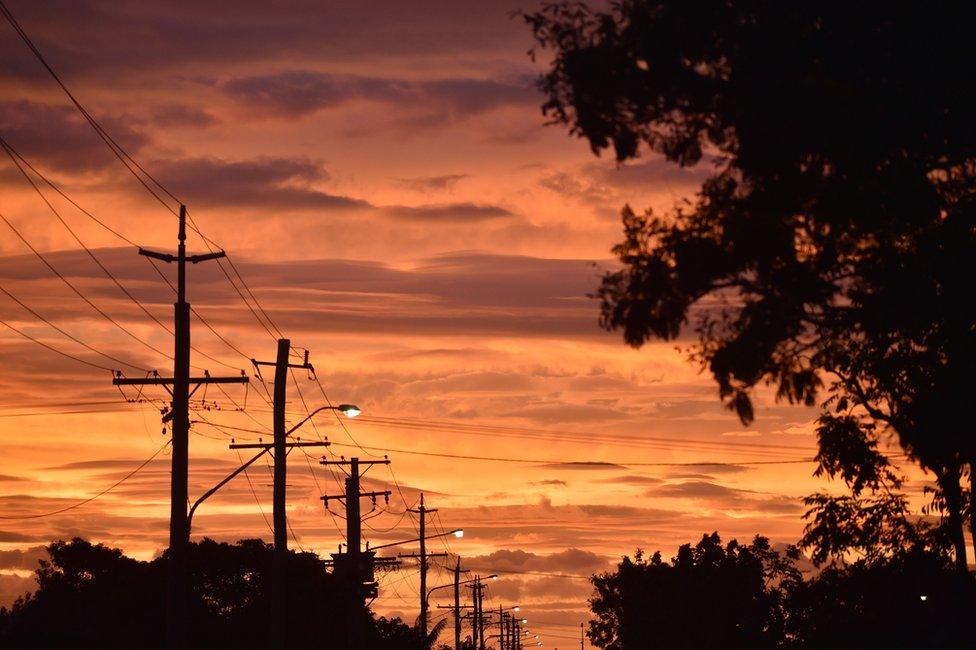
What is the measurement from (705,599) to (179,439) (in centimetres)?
9510

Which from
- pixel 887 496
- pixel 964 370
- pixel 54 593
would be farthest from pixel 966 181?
pixel 54 593

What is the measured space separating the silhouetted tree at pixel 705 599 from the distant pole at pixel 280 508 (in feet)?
281

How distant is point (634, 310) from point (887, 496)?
1073 centimetres

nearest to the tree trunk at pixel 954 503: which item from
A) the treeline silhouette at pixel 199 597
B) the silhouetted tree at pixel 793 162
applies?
the silhouetted tree at pixel 793 162

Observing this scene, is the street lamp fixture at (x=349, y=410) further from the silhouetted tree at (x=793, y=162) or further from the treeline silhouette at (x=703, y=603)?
the treeline silhouette at (x=703, y=603)

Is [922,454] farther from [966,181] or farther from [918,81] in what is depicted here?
[918,81]

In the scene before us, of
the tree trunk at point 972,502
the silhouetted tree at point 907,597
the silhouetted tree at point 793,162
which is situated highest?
the silhouetted tree at point 793,162

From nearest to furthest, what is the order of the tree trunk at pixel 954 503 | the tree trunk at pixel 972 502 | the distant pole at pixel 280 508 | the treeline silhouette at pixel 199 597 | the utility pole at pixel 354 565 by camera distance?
the tree trunk at pixel 972 502 → the tree trunk at pixel 954 503 → the distant pole at pixel 280 508 → the utility pole at pixel 354 565 → the treeline silhouette at pixel 199 597

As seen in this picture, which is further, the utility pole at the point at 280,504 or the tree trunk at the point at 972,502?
the utility pole at the point at 280,504

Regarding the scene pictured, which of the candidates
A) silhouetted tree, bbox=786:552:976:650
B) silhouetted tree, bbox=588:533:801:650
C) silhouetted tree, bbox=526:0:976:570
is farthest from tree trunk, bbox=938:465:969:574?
silhouetted tree, bbox=588:533:801:650

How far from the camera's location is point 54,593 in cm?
8444

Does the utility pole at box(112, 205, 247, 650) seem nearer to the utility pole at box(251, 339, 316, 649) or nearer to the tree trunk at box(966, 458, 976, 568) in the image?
the utility pole at box(251, 339, 316, 649)

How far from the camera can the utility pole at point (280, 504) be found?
3912 centimetres

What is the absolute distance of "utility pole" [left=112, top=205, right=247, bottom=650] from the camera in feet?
111
